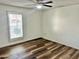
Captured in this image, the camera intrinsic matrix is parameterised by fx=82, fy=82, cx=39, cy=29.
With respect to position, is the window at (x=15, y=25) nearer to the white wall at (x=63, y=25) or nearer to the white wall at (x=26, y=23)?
the white wall at (x=26, y=23)

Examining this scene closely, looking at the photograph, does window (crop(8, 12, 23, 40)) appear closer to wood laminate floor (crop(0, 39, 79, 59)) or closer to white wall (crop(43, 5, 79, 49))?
wood laminate floor (crop(0, 39, 79, 59))

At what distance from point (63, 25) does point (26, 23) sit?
219 cm

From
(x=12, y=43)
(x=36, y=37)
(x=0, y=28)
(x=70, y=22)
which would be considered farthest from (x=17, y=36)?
(x=70, y=22)

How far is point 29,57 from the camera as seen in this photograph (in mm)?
3014

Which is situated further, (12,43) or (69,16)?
(12,43)

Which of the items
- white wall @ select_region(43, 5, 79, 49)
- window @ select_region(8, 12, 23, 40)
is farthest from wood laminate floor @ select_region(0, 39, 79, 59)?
window @ select_region(8, 12, 23, 40)

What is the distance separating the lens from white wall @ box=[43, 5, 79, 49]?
3.89 m

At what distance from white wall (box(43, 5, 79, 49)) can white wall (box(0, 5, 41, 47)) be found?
2.02 ft

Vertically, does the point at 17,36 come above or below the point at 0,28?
below

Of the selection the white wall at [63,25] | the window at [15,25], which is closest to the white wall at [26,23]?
the window at [15,25]

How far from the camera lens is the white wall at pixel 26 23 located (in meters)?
3.94

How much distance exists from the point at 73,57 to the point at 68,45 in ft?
4.10

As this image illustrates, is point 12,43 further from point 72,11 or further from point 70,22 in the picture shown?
point 72,11

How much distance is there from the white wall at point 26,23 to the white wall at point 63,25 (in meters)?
0.62
